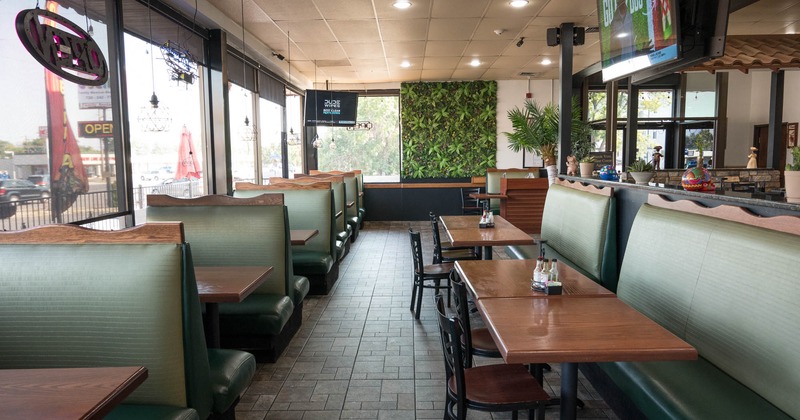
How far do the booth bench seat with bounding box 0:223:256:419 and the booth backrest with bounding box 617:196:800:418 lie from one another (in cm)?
227

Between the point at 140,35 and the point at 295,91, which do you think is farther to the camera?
the point at 295,91

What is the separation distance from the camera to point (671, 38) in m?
3.61

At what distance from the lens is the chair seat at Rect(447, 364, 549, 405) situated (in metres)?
2.20

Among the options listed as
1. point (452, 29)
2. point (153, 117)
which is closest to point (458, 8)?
point (452, 29)

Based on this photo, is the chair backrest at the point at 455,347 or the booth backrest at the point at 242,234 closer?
the chair backrest at the point at 455,347

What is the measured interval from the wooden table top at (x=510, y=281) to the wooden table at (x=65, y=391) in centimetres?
156

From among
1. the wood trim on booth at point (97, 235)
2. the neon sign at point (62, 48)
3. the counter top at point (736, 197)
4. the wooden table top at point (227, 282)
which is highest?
the neon sign at point (62, 48)

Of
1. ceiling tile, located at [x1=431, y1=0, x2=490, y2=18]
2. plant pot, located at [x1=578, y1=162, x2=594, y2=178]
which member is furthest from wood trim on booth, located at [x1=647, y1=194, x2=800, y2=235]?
ceiling tile, located at [x1=431, y1=0, x2=490, y2=18]

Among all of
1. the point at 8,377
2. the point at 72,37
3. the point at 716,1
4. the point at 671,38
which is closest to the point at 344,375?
the point at 8,377

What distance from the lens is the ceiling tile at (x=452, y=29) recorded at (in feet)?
21.3

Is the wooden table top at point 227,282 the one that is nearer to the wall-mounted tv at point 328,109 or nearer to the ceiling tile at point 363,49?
the ceiling tile at point 363,49

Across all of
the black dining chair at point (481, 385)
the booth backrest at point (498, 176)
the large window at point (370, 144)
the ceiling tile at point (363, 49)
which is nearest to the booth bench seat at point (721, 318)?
the black dining chair at point (481, 385)

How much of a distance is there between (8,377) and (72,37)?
2370 millimetres

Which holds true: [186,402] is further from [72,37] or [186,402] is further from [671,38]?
[671,38]
